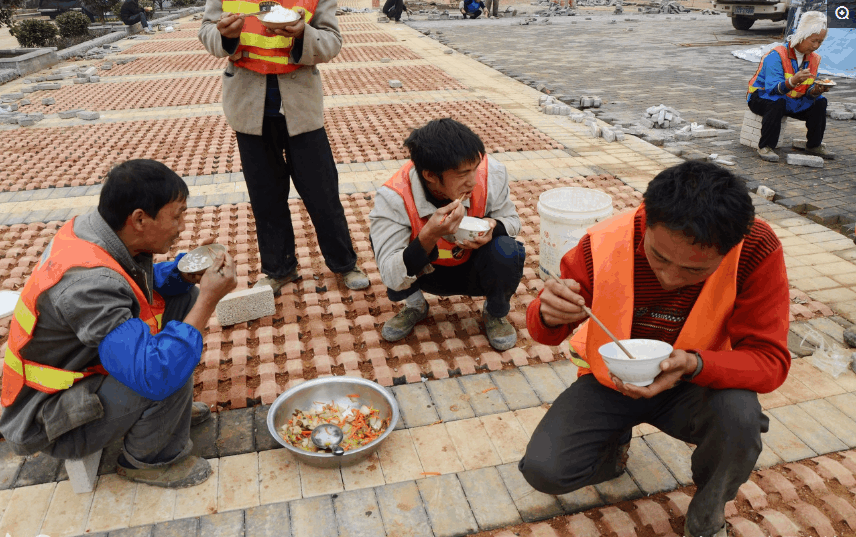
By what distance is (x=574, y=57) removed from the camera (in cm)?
1265

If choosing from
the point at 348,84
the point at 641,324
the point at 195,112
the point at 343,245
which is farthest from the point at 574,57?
the point at 641,324

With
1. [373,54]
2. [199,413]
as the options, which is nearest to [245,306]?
[199,413]

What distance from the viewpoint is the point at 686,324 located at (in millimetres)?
1867

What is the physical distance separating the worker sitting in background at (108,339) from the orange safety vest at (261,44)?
4.12 ft

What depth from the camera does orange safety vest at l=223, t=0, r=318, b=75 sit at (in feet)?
10.0

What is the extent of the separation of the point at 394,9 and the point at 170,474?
2043cm

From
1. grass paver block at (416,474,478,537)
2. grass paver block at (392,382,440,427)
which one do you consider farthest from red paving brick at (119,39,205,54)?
grass paver block at (416,474,478,537)

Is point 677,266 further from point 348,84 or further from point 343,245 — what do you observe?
point 348,84

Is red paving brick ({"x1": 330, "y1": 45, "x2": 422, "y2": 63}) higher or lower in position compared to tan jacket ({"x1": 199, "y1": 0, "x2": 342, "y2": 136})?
lower

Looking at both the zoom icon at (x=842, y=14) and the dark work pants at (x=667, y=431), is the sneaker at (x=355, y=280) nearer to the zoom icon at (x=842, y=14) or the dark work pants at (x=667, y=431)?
the dark work pants at (x=667, y=431)

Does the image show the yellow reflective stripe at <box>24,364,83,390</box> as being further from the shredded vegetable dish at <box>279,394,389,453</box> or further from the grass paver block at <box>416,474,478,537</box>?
the grass paver block at <box>416,474,478,537</box>

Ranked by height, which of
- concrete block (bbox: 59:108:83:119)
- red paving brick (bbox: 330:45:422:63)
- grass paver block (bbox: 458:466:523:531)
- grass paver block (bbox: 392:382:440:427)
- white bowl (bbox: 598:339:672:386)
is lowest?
grass paver block (bbox: 392:382:440:427)

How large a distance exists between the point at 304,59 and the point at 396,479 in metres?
2.14

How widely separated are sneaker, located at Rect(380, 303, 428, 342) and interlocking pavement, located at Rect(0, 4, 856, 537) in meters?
0.06
